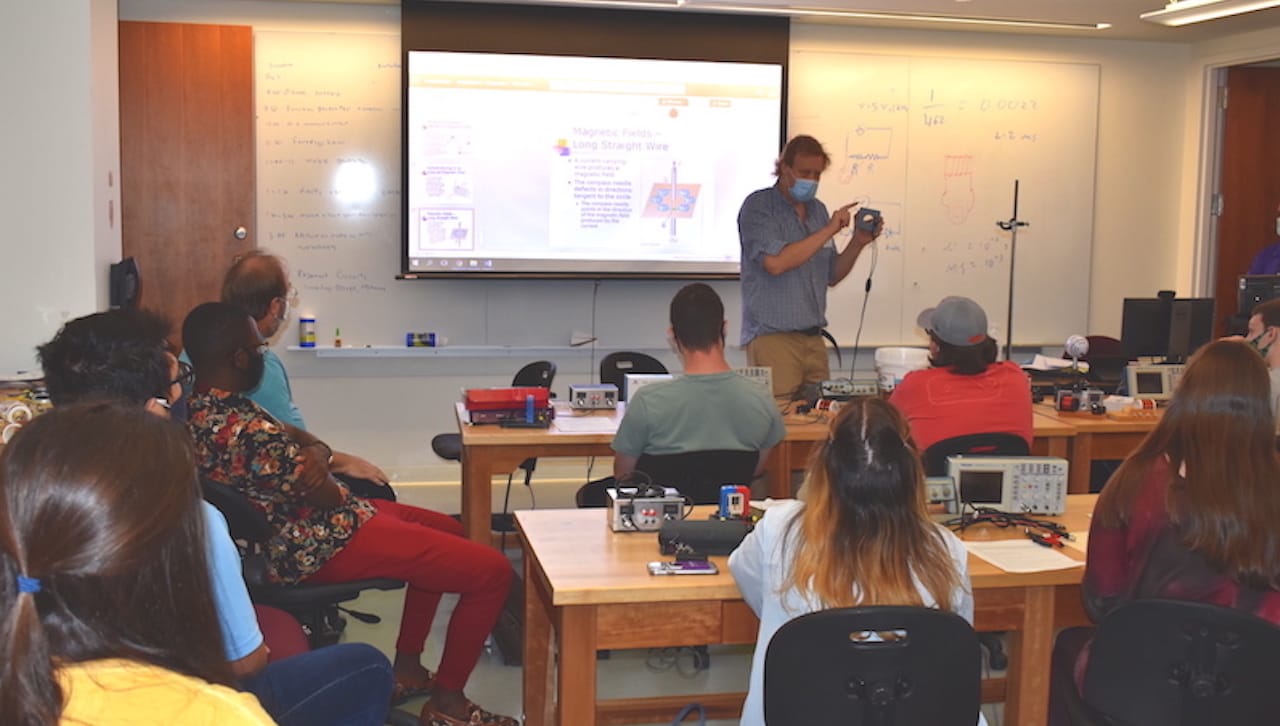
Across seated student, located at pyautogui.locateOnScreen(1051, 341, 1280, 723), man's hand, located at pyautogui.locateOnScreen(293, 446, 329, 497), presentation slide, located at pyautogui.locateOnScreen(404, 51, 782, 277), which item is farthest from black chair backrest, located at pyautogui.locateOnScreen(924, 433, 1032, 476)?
presentation slide, located at pyautogui.locateOnScreen(404, 51, 782, 277)

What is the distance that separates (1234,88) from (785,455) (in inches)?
197

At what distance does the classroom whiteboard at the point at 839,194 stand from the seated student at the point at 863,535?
4.71 m

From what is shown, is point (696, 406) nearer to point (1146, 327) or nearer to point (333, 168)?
point (1146, 327)

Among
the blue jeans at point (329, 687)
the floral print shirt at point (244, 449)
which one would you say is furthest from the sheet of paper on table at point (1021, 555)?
the floral print shirt at point (244, 449)

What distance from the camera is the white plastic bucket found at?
16.5 feet

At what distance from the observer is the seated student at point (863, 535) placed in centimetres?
213

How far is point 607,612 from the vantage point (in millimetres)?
2549

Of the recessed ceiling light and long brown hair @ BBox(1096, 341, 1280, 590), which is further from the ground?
the recessed ceiling light

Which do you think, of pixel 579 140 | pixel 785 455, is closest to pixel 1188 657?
pixel 785 455

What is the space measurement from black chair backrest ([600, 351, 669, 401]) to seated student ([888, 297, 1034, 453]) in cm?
205

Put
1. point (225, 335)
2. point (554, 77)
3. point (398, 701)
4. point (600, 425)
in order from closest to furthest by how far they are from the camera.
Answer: point (225, 335), point (398, 701), point (600, 425), point (554, 77)

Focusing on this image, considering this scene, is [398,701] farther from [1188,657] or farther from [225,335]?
[1188,657]

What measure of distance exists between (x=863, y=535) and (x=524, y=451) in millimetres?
2231

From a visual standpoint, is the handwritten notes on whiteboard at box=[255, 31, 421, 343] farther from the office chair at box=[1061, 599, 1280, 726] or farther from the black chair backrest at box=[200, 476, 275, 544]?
the office chair at box=[1061, 599, 1280, 726]
